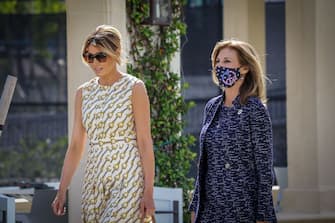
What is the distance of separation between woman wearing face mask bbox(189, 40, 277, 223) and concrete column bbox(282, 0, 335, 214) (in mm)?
3908

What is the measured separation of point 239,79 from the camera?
716cm

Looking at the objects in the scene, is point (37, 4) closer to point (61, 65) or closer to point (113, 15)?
point (61, 65)

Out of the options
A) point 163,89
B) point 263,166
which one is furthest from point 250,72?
point 163,89

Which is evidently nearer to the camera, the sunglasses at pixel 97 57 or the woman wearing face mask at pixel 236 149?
the woman wearing face mask at pixel 236 149

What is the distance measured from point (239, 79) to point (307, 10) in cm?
427

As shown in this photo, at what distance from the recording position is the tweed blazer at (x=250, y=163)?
691 cm

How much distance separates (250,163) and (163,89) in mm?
3355

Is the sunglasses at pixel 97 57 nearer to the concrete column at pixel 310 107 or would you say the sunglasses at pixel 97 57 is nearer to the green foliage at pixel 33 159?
the concrete column at pixel 310 107

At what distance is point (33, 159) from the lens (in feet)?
69.5

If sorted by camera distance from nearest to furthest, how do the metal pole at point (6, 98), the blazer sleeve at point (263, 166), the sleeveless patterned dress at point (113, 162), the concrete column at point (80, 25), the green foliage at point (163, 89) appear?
the blazer sleeve at point (263, 166) < the sleeveless patterned dress at point (113, 162) < the metal pole at point (6, 98) < the concrete column at point (80, 25) < the green foliage at point (163, 89)

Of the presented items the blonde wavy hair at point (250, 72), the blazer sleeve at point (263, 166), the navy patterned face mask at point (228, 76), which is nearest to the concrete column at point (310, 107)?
the blonde wavy hair at point (250, 72)

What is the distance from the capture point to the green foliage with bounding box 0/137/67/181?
67.0 ft

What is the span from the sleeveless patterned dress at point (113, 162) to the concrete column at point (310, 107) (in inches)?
155

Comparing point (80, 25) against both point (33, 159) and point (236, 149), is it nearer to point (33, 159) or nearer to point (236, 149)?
point (236, 149)
